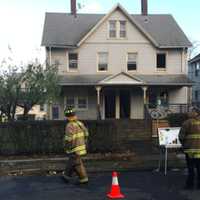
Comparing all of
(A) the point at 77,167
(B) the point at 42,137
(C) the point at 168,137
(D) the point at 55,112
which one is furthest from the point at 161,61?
(A) the point at 77,167

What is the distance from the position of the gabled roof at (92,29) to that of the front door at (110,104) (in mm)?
4449

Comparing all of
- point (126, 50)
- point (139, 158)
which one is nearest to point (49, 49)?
point (126, 50)

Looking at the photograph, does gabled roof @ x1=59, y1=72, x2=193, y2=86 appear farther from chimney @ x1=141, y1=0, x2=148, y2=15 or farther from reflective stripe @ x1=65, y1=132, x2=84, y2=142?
reflective stripe @ x1=65, y1=132, x2=84, y2=142

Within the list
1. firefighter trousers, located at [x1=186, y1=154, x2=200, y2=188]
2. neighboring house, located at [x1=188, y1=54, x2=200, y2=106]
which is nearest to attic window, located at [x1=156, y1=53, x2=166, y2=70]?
neighboring house, located at [x1=188, y1=54, x2=200, y2=106]

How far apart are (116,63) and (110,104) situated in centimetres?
308

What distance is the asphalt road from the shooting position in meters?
8.22

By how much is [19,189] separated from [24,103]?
10.4 metres

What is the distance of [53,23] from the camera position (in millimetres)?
31719

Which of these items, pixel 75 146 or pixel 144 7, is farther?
pixel 144 7

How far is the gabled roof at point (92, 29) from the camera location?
29500 millimetres

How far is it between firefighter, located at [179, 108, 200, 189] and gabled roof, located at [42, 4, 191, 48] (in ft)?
68.8

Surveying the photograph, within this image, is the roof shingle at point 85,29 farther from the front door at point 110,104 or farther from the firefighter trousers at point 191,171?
the firefighter trousers at point 191,171

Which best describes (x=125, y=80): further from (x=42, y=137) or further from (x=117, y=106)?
(x=42, y=137)

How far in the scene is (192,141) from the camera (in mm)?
8891
